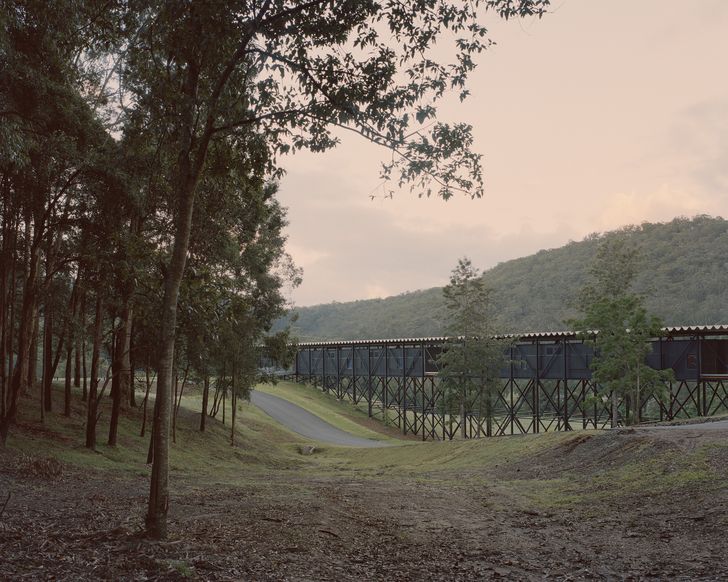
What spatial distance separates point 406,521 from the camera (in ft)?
33.5

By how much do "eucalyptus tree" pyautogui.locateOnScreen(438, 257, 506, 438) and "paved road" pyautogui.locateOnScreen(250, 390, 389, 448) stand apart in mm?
8856

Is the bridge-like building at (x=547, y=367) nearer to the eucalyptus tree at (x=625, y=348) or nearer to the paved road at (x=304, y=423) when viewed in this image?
the eucalyptus tree at (x=625, y=348)

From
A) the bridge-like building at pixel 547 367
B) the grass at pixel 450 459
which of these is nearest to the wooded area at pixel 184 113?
the grass at pixel 450 459

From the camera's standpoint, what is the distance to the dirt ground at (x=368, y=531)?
6922mm

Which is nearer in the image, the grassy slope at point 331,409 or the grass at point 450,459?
the grass at point 450,459

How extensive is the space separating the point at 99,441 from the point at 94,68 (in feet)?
38.4

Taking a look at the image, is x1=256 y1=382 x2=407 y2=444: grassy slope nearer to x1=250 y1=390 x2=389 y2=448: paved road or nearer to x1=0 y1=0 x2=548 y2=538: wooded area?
x1=250 y1=390 x2=389 y2=448: paved road

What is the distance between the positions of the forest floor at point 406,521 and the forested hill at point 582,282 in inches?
1600

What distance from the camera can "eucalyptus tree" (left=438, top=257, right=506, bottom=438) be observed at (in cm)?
3244

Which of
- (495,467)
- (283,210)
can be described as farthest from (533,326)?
(495,467)

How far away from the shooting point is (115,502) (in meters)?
11.2

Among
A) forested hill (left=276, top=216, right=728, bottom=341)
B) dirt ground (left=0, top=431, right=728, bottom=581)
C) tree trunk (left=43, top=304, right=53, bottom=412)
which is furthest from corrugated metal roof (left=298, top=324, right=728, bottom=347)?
tree trunk (left=43, top=304, right=53, bottom=412)

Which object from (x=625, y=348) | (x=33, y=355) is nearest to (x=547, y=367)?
(x=625, y=348)

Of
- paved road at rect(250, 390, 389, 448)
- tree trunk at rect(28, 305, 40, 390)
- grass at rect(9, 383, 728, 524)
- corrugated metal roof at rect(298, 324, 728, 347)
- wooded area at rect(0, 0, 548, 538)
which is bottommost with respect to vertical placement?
paved road at rect(250, 390, 389, 448)
